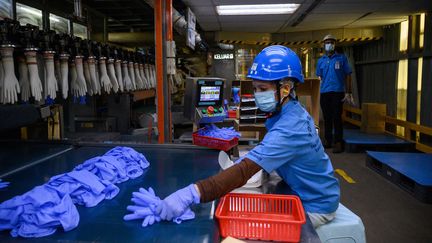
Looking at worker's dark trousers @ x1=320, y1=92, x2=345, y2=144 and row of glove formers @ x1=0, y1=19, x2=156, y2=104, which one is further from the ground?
row of glove formers @ x1=0, y1=19, x2=156, y2=104

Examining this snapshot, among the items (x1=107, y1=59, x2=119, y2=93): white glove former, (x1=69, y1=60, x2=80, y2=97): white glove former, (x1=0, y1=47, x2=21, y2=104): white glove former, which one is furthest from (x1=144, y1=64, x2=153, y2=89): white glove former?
(x1=0, y1=47, x2=21, y2=104): white glove former

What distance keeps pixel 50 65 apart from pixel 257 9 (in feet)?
14.5

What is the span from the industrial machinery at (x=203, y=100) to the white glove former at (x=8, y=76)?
1.35 meters

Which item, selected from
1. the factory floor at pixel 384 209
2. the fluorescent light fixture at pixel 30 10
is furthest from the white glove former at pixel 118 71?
the factory floor at pixel 384 209

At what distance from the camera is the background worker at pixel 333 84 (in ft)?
20.4

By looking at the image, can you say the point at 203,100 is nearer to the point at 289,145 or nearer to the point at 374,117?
the point at 289,145

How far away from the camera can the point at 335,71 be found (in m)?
6.19

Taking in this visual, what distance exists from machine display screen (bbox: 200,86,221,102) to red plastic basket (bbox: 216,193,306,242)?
1.68 m

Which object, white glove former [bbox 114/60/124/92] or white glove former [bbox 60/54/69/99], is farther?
white glove former [bbox 114/60/124/92]

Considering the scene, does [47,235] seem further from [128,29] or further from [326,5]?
[128,29]

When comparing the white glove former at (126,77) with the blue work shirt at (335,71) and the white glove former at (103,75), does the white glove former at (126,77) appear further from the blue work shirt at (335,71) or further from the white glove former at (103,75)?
the blue work shirt at (335,71)

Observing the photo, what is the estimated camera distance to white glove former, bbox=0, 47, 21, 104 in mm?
2271

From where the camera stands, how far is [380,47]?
8.18 metres

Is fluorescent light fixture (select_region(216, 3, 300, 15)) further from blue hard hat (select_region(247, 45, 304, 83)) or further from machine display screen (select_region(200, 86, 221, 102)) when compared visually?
blue hard hat (select_region(247, 45, 304, 83))
